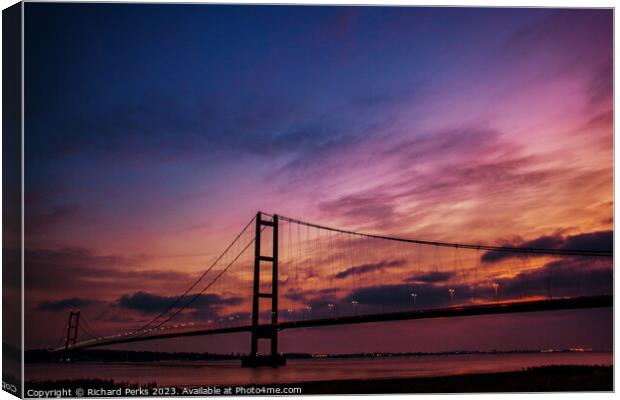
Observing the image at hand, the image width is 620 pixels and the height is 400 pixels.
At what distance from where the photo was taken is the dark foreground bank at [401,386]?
995 centimetres

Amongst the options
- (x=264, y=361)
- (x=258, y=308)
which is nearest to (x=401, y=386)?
(x=264, y=361)

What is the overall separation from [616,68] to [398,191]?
4397 mm

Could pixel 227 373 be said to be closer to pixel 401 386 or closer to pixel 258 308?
pixel 258 308

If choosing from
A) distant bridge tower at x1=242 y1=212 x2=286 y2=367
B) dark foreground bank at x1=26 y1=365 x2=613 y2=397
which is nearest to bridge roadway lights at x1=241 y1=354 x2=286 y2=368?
distant bridge tower at x1=242 y1=212 x2=286 y2=367

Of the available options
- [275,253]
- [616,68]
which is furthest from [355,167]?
[275,253]

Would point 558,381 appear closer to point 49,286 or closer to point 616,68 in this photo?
point 616,68

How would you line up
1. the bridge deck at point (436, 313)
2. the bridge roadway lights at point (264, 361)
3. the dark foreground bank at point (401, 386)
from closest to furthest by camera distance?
the dark foreground bank at point (401, 386) → the bridge deck at point (436, 313) → the bridge roadway lights at point (264, 361)

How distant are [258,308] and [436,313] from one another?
793 centimetres

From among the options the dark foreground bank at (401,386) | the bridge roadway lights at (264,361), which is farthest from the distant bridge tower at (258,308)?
the dark foreground bank at (401,386)

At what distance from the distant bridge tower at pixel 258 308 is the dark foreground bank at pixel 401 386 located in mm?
9164

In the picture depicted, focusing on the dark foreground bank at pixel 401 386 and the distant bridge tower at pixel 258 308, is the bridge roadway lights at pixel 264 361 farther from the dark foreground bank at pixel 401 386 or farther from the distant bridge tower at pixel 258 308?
the dark foreground bank at pixel 401 386

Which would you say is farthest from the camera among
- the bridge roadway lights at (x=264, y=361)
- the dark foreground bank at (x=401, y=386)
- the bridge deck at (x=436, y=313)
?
the bridge roadway lights at (x=264, y=361)

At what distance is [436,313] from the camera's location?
Result: 16.6 m

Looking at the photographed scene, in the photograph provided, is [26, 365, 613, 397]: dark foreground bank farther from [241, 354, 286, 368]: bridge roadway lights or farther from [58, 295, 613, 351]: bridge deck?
[241, 354, 286, 368]: bridge roadway lights
